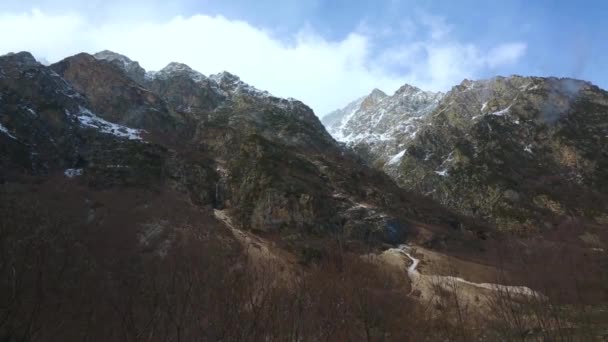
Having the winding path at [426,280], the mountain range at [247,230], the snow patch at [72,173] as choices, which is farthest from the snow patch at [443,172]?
the snow patch at [72,173]

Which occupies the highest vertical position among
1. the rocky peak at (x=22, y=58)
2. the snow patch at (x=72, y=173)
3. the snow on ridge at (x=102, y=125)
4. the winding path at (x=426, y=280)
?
the rocky peak at (x=22, y=58)

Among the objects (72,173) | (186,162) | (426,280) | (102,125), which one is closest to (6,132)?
(72,173)

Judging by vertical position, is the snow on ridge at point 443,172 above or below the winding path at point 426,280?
above

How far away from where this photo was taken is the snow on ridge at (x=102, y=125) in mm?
113981

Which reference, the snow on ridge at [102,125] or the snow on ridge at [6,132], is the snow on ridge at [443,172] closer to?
the snow on ridge at [102,125]

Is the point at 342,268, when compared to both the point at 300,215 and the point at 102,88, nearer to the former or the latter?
the point at 300,215

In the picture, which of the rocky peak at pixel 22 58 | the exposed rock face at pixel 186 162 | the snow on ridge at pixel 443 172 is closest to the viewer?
the exposed rock face at pixel 186 162

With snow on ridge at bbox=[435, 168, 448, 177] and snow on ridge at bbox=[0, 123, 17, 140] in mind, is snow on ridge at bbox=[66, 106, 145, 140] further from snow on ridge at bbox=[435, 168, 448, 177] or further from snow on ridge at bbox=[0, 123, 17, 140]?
snow on ridge at bbox=[435, 168, 448, 177]

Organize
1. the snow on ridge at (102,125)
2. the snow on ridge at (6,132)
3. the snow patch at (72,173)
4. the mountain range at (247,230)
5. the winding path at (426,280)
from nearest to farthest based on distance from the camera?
the mountain range at (247,230) → the winding path at (426,280) → the snow patch at (72,173) → the snow on ridge at (6,132) → the snow on ridge at (102,125)

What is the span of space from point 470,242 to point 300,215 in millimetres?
33326

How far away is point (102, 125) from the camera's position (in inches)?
→ 4601

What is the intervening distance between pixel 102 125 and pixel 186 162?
30945 millimetres

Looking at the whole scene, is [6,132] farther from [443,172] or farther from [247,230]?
[443,172]

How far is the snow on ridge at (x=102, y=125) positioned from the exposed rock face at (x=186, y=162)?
389 mm
